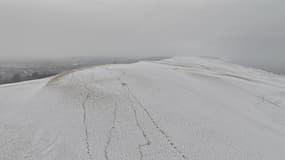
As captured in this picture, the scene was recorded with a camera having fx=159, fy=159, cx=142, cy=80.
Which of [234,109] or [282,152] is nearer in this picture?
[282,152]

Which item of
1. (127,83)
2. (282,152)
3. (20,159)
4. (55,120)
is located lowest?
(282,152)

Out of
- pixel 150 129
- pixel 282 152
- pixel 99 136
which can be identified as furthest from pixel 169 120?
pixel 282 152

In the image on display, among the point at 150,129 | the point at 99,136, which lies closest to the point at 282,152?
the point at 150,129

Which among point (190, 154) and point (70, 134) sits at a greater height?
point (70, 134)

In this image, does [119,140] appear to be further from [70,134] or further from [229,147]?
[229,147]

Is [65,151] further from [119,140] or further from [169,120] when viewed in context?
[169,120]

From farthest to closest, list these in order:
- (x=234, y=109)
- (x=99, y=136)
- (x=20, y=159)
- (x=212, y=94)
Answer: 1. (x=212, y=94)
2. (x=234, y=109)
3. (x=99, y=136)
4. (x=20, y=159)

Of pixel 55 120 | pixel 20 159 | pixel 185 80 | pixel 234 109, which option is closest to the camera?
pixel 20 159
